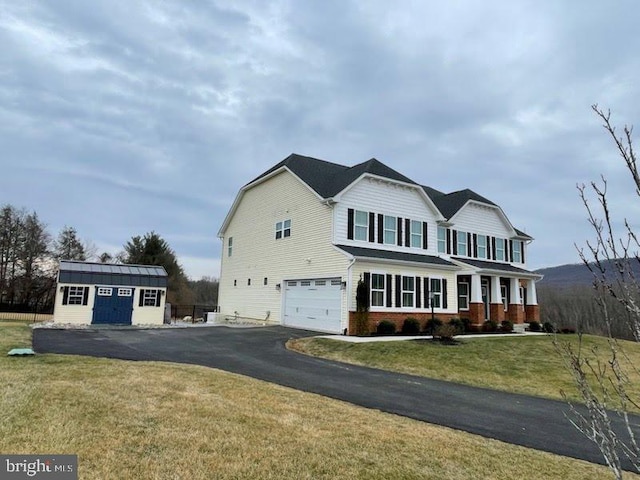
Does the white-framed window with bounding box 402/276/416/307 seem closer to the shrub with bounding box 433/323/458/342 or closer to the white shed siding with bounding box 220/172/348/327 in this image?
the white shed siding with bounding box 220/172/348/327

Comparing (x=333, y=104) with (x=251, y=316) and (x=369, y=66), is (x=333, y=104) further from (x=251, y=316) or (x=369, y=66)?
(x=251, y=316)

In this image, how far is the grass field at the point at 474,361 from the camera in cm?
1223

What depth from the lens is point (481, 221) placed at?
29125 millimetres

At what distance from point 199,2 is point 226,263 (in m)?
21.9

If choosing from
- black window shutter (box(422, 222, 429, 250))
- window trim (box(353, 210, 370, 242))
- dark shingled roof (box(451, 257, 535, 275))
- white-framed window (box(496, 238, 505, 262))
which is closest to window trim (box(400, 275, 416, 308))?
window trim (box(353, 210, 370, 242))

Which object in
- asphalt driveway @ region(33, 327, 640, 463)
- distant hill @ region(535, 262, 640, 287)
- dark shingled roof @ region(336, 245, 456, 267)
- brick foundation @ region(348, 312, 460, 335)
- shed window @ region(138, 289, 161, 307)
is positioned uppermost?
dark shingled roof @ region(336, 245, 456, 267)

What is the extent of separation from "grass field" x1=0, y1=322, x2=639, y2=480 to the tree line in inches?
1266

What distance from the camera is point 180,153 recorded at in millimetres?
24375

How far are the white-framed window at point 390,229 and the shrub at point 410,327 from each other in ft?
15.2

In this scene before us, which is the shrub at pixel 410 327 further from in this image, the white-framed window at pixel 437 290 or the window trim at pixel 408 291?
the white-framed window at pixel 437 290

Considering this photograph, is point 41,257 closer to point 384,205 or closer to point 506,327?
point 384,205

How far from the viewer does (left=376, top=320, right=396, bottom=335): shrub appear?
769 inches

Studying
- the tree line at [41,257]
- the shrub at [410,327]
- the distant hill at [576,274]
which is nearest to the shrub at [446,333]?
the shrub at [410,327]

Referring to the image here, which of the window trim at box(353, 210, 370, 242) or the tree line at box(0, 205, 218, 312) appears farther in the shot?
the tree line at box(0, 205, 218, 312)
